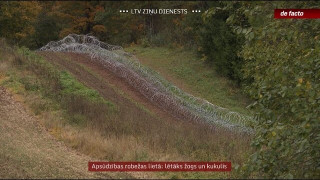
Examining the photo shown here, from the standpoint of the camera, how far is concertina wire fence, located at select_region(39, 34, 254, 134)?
1528cm

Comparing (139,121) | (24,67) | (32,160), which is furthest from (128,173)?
(24,67)

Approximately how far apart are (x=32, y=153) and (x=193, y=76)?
16.3 metres

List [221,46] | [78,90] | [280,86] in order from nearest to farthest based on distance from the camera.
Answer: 1. [280,86]
2. [78,90]
3. [221,46]

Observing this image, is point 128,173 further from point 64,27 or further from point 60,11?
point 64,27

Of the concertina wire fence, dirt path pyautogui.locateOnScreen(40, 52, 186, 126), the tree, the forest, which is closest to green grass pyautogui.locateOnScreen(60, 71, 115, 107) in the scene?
dirt path pyautogui.locateOnScreen(40, 52, 186, 126)

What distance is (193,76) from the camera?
2416 centimetres

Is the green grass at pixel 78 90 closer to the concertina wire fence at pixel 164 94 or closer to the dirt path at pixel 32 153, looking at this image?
the dirt path at pixel 32 153

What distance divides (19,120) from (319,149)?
8049 mm

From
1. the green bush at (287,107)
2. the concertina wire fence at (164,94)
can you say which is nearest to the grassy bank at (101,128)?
the green bush at (287,107)

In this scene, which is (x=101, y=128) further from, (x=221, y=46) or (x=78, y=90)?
(x=221, y=46)

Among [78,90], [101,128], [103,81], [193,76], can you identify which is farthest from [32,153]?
[193,76]

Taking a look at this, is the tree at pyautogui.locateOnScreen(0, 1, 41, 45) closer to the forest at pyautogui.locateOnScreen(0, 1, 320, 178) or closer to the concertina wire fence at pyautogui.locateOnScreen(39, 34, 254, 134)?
the concertina wire fence at pyautogui.locateOnScreen(39, 34, 254, 134)

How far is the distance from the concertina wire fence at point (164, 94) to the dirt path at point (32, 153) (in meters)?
5.95

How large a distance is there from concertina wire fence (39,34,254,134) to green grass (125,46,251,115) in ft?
8.31
